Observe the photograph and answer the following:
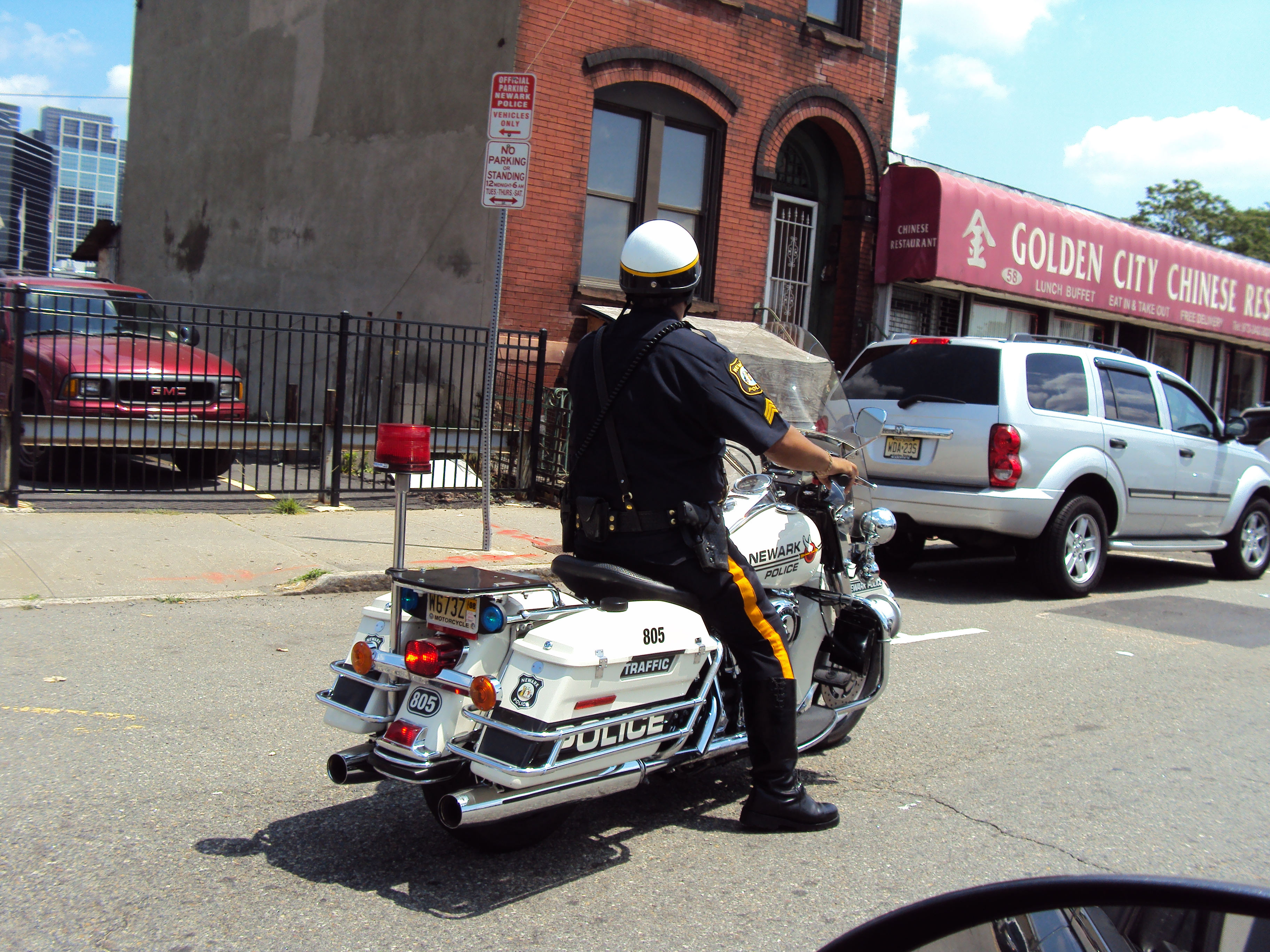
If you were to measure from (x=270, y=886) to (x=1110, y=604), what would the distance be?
718 cm

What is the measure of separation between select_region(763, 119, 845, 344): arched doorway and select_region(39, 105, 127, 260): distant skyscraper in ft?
267

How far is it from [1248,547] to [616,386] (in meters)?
9.12

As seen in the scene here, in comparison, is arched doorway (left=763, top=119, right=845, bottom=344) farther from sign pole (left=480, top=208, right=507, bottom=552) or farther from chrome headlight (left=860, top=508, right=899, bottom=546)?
chrome headlight (left=860, top=508, right=899, bottom=546)

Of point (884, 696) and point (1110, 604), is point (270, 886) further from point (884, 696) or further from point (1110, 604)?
point (1110, 604)

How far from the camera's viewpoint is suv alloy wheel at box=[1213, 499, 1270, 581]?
33.4 feet

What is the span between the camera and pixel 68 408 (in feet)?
28.9

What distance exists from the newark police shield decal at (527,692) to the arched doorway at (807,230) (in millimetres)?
12404

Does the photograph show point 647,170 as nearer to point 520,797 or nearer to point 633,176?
point 633,176

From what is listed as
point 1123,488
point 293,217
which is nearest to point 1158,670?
point 1123,488

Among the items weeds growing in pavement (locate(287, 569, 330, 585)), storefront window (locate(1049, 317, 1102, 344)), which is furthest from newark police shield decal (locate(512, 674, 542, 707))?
storefront window (locate(1049, 317, 1102, 344))

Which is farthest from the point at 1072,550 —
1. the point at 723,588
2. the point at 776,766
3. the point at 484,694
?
the point at 484,694

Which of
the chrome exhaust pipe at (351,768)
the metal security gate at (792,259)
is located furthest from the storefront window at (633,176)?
the chrome exhaust pipe at (351,768)

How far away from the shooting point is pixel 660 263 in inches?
138

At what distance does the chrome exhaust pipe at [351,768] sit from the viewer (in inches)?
128
